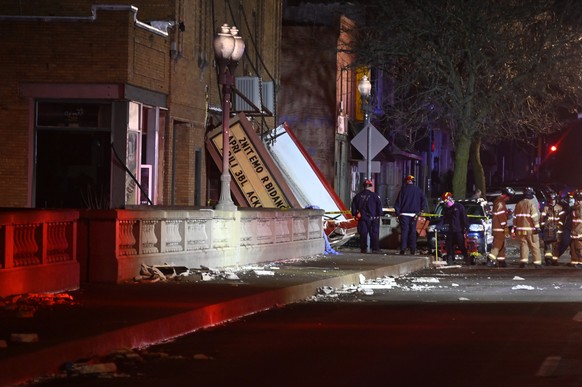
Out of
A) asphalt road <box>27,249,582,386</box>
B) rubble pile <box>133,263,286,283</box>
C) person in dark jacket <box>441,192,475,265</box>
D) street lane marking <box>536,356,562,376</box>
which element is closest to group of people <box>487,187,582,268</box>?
person in dark jacket <box>441,192,475,265</box>

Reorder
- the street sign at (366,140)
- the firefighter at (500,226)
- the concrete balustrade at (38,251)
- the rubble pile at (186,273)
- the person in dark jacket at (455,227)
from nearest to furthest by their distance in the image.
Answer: the concrete balustrade at (38,251) → the rubble pile at (186,273) → the firefighter at (500,226) → the person in dark jacket at (455,227) → the street sign at (366,140)

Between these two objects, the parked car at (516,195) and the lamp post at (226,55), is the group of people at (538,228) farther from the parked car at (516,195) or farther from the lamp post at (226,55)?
the parked car at (516,195)

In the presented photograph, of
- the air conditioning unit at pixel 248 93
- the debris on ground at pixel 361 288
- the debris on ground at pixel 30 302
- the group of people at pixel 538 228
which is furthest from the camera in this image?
the air conditioning unit at pixel 248 93

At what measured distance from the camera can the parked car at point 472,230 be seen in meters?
32.2

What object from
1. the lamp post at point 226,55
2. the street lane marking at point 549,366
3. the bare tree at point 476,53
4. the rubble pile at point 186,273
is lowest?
the street lane marking at point 549,366

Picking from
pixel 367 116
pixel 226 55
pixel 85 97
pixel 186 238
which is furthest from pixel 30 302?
pixel 367 116

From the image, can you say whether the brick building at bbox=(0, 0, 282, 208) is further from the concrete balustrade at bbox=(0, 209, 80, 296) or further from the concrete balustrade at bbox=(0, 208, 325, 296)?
the concrete balustrade at bbox=(0, 209, 80, 296)

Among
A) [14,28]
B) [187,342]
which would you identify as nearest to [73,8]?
[14,28]

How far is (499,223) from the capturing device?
29688 millimetres

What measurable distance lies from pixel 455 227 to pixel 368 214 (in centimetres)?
222

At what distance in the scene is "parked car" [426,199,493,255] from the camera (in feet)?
106

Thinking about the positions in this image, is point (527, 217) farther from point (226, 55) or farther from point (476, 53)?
point (476, 53)

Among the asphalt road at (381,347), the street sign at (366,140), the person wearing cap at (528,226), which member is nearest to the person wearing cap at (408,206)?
the street sign at (366,140)

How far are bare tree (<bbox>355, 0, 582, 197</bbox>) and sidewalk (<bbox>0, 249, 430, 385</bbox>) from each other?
19.0 m
